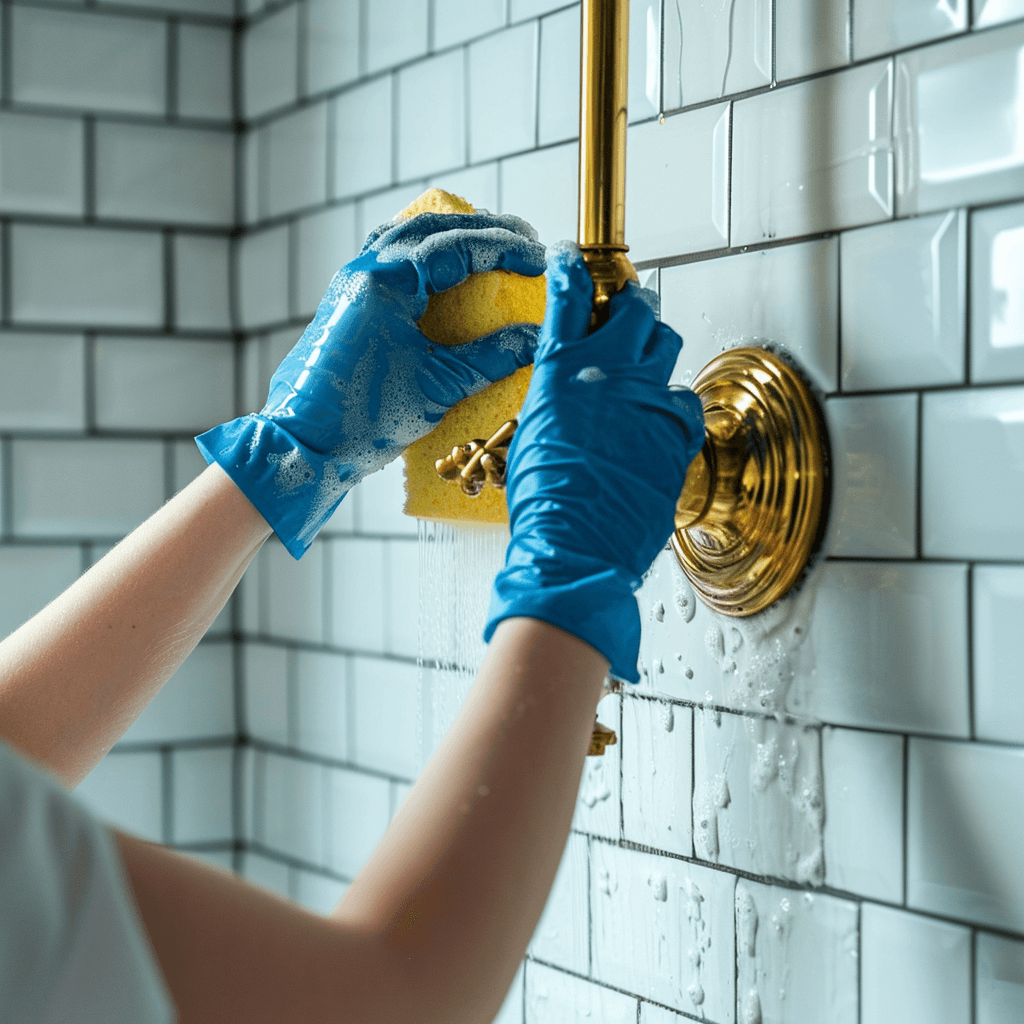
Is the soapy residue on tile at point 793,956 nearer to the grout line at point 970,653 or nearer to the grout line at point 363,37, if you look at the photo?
the grout line at point 970,653

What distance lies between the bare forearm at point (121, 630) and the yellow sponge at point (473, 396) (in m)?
0.11

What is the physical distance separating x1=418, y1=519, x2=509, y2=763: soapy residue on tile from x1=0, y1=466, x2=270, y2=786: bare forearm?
0.12 m

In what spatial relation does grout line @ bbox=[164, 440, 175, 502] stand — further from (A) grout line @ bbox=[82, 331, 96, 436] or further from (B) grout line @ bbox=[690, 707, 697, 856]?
(B) grout line @ bbox=[690, 707, 697, 856]

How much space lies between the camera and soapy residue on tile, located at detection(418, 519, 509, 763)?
2.40ft

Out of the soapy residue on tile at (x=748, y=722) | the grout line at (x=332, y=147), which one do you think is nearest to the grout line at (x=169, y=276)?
the grout line at (x=332, y=147)

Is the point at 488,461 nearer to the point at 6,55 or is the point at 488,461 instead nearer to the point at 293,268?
the point at 293,268

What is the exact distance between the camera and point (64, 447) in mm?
1214

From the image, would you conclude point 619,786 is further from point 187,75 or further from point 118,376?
point 187,75

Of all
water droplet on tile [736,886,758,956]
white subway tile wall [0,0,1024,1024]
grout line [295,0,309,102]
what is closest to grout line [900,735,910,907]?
white subway tile wall [0,0,1024,1024]

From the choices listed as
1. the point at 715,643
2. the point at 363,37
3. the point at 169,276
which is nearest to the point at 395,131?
the point at 363,37

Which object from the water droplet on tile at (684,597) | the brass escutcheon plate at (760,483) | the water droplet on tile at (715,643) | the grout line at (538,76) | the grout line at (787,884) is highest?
the grout line at (538,76)

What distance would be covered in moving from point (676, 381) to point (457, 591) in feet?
0.65

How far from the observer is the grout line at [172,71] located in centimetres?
122

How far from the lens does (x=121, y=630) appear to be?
0.68 metres
